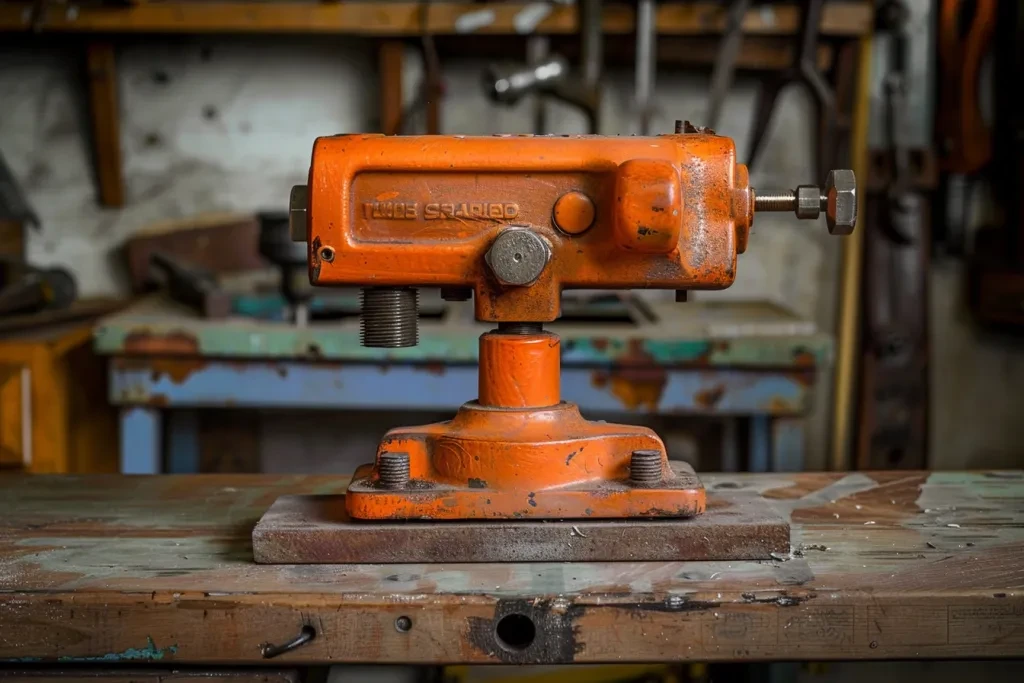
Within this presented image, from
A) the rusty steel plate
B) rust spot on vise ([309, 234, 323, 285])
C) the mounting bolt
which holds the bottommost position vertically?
the rusty steel plate

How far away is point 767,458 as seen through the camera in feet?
6.70

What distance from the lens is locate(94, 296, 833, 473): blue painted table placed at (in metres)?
1.96

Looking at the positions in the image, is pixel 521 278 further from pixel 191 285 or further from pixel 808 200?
pixel 191 285

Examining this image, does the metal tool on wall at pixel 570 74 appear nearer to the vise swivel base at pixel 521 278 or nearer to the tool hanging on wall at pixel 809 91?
the tool hanging on wall at pixel 809 91

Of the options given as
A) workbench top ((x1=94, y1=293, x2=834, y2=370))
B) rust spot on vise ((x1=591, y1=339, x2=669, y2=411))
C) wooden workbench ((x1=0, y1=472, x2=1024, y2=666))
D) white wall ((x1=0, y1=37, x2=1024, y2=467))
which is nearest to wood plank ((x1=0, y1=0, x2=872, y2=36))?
white wall ((x1=0, y1=37, x2=1024, y2=467))

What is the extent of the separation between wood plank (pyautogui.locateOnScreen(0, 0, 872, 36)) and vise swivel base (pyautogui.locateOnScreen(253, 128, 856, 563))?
1530mm

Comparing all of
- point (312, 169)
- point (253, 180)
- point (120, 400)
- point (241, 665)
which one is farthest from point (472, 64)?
point (241, 665)

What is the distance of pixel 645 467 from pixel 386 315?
287mm

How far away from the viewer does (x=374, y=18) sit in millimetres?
2555

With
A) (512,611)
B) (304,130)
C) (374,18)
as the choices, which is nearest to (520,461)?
(512,611)

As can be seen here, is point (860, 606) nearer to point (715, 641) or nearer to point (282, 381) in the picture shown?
point (715, 641)

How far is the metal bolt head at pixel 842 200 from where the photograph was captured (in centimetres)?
107

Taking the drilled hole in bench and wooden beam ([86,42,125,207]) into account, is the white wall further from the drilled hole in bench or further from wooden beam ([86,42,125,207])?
the drilled hole in bench

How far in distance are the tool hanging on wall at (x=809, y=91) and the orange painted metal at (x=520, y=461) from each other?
168cm
